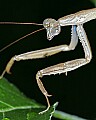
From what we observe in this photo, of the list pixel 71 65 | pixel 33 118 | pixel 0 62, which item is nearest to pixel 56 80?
pixel 0 62

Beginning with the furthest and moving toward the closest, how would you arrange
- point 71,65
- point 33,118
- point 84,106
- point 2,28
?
point 2,28 → point 84,106 → point 71,65 → point 33,118

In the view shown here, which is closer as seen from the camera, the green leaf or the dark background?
the green leaf

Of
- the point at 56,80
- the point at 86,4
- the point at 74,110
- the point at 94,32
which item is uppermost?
the point at 86,4

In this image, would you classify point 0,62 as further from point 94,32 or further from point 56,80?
point 94,32

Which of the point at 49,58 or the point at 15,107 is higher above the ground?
the point at 49,58
